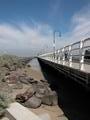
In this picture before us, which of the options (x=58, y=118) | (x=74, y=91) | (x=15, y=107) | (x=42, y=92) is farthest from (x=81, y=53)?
(x=74, y=91)

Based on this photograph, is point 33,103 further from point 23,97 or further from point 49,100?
point 49,100

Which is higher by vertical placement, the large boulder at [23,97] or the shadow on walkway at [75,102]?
the large boulder at [23,97]

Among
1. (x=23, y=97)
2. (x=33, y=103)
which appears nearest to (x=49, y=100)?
(x=33, y=103)

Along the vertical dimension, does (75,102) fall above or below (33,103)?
below

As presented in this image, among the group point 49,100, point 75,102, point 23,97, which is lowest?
point 75,102

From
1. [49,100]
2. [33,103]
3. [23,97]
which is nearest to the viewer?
[33,103]

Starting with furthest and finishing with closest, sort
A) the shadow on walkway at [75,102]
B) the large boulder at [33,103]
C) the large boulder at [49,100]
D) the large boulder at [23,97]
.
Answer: the large boulder at [49,100], the large boulder at [23,97], the large boulder at [33,103], the shadow on walkway at [75,102]

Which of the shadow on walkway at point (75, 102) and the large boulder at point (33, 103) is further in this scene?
the large boulder at point (33, 103)

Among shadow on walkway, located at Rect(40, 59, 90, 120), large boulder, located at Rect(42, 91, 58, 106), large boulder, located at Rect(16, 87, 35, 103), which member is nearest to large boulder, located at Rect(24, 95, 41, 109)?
large boulder, located at Rect(16, 87, 35, 103)

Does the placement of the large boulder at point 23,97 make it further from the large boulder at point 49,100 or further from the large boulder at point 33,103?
the large boulder at point 49,100

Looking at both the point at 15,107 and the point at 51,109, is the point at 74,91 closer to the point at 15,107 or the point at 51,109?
the point at 51,109

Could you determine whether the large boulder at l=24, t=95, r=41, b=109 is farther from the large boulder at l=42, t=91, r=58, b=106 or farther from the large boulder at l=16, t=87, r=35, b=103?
the large boulder at l=42, t=91, r=58, b=106

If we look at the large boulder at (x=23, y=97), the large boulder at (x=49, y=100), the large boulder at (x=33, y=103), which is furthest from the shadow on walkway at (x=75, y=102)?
the large boulder at (x=23, y=97)

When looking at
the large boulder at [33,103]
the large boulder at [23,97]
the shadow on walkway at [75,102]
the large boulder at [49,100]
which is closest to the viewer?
the shadow on walkway at [75,102]
